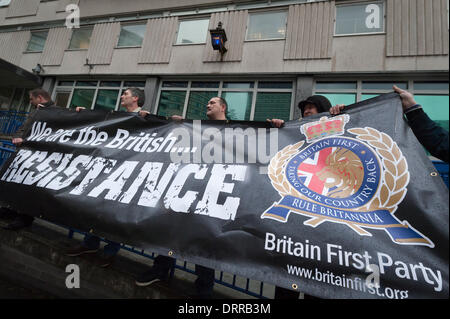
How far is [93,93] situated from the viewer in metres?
9.12

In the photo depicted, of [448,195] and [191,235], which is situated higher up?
[448,195]

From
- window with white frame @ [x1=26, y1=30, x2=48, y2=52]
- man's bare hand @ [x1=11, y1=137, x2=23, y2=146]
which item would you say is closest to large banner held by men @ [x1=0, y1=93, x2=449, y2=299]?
man's bare hand @ [x1=11, y1=137, x2=23, y2=146]

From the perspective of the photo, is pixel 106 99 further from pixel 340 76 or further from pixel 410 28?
pixel 410 28

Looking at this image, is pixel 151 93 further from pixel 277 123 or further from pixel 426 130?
pixel 426 130

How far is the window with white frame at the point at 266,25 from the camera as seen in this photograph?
7198mm

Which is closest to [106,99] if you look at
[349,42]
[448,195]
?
[349,42]

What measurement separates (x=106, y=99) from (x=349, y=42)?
8896 millimetres

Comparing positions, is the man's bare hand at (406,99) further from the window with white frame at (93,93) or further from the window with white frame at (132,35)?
the window with white frame at (132,35)

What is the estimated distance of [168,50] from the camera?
801 centimetres

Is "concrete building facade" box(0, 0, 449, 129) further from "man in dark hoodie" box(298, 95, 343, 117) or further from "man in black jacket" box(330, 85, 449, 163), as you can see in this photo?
"man in black jacket" box(330, 85, 449, 163)

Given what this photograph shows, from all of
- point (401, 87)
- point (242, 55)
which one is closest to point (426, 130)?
point (401, 87)
